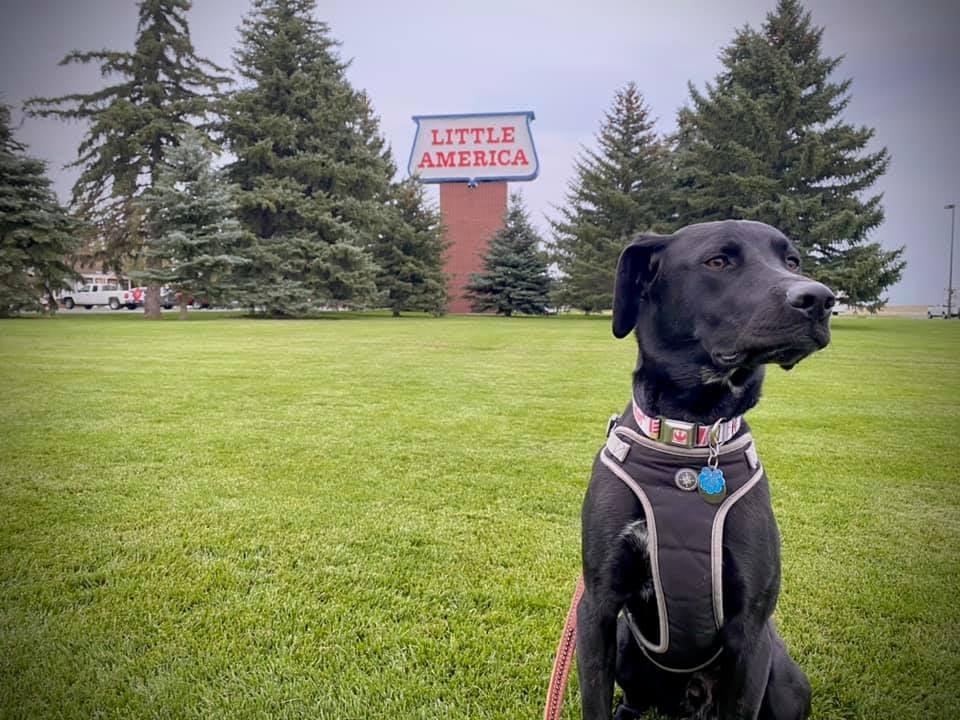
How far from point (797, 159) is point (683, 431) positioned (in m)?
29.8

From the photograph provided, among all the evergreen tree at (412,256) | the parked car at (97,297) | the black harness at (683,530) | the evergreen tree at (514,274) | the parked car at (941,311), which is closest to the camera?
the black harness at (683,530)

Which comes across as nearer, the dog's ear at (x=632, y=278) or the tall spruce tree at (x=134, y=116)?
the dog's ear at (x=632, y=278)

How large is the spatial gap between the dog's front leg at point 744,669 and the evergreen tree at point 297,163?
26.6 m

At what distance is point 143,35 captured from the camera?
2666cm

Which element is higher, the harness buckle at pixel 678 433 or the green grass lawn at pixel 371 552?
the harness buckle at pixel 678 433

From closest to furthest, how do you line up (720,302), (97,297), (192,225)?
1. (720,302)
2. (192,225)
3. (97,297)

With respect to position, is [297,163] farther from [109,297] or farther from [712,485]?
[712,485]

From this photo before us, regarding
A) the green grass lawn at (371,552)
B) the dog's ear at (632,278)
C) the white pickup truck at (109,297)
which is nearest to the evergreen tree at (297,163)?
the white pickup truck at (109,297)

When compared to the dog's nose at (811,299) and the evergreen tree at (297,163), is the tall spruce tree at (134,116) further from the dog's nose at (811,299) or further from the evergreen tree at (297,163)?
Answer: the dog's nose at (811,299)

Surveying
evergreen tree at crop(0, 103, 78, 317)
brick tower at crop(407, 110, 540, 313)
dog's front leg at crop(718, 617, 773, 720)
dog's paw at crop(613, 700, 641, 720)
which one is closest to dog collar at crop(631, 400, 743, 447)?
dog's front leg at crop(718, 617, 773, 720)

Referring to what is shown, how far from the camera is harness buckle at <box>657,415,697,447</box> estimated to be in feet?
5.71

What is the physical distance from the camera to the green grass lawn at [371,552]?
211 cm

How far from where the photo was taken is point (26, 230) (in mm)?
23969

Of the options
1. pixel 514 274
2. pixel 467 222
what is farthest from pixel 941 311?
pixel 467 222
